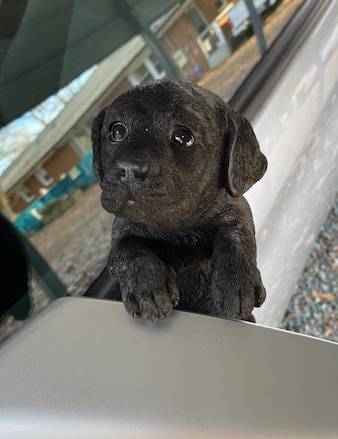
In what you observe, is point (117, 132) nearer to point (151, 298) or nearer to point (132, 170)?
point (132, 170)

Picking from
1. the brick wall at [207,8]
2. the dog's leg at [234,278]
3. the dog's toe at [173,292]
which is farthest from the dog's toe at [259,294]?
the brick wall at [207,8]

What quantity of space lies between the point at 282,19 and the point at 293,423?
1.80 m

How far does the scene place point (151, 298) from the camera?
2.39 feet

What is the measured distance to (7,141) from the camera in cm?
163

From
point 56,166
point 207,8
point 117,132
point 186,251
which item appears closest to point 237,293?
point 186,251

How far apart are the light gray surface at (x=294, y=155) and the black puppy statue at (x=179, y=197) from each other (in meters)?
0.79

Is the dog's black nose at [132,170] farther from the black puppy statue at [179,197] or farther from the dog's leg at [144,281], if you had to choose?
the dog's leg at [144,281]

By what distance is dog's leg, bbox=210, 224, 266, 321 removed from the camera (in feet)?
2.39

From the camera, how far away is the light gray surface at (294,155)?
5.70 ft

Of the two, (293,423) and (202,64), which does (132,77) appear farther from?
(293,423)

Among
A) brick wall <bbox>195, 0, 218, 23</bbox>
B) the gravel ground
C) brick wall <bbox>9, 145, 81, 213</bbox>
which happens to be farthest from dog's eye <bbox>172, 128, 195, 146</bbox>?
the gravel ground

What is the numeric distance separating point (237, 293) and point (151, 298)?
112mm

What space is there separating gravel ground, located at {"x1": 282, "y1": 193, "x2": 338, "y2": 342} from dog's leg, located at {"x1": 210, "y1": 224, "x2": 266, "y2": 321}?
5.08ft

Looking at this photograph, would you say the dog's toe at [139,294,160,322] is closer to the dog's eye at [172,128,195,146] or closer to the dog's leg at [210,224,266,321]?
the dog's leg at [210,224,266,321]
